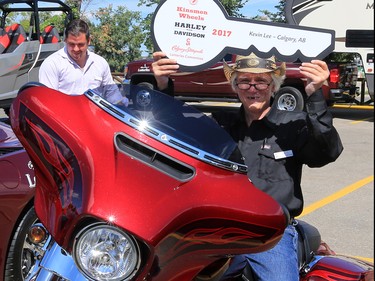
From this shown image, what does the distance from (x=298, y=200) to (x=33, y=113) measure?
4.13 ft

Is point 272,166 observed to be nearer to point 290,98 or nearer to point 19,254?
point 19,254

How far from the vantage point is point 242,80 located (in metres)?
2.54

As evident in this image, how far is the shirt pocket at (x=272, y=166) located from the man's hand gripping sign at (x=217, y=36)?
430 mm

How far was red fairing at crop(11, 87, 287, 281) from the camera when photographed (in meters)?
1.60

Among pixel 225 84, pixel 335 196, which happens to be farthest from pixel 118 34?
pixel 335 196

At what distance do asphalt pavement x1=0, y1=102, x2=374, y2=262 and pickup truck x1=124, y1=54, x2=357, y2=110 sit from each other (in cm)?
297

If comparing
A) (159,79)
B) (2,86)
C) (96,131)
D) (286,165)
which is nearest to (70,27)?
(159,79)

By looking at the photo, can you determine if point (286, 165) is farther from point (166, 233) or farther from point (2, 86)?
point (2, 86)

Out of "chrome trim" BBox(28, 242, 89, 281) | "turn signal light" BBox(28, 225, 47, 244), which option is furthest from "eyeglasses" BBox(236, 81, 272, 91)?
"turn signal light" BBox(28, 225, 47, 244)

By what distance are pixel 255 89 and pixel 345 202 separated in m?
4.34

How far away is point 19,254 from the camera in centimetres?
356

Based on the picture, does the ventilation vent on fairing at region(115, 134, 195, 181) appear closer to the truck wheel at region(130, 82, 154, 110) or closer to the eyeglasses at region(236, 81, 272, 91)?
the truck wheel at region(130, 82, 154, 110)

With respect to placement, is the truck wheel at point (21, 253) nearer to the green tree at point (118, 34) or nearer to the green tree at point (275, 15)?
the green tree at point (275, 15)

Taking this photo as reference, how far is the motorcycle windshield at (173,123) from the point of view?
5.74ft
